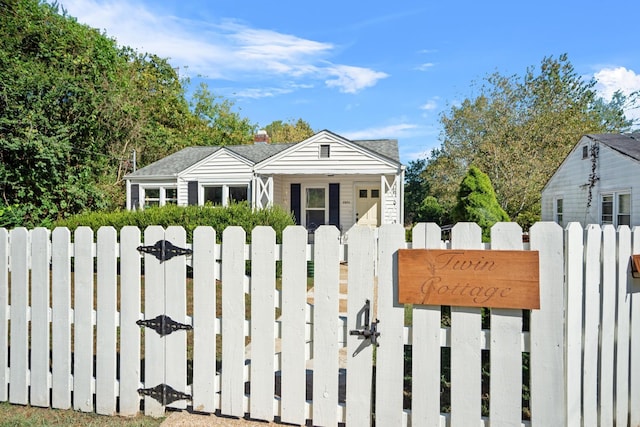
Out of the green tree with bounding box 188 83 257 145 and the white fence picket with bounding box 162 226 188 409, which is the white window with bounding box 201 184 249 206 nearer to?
the white fence picket with bounding box 162 226 188 409

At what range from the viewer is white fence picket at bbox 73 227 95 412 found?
271 centimetres

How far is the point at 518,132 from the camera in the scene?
21484mm

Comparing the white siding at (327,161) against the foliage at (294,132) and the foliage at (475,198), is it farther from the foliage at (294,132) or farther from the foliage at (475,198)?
the foliage at (294,132)

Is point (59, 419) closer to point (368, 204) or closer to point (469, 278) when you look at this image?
point (469, 278)

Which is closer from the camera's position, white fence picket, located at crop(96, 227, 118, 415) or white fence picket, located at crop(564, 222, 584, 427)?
white fence picket, located at crop(564, 222, 584, 427)

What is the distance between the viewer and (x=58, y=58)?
16188 mm

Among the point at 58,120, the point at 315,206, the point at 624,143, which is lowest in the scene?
the point at 315,206

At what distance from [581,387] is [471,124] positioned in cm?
2343

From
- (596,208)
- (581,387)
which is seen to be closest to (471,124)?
(596,208)

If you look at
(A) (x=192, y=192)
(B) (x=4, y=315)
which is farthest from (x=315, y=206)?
(B) (x=4, y=315)

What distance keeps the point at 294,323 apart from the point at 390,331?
0.61 m

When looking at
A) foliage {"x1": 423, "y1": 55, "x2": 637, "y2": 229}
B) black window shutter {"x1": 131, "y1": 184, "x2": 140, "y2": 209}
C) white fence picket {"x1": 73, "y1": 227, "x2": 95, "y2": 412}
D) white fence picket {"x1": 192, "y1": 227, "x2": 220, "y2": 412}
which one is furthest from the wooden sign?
foliage {"x1": 423, "y1": 55, "x2": 637, "y2": 229}

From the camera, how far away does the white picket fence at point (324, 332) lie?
2.17 m

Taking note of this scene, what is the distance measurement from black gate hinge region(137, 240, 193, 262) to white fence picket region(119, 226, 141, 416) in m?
0.10
